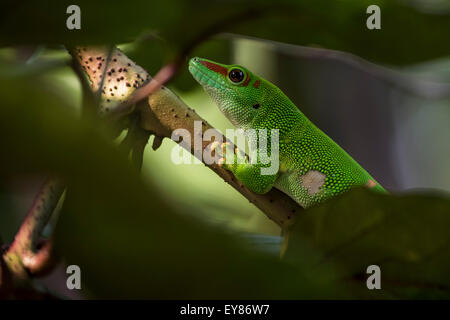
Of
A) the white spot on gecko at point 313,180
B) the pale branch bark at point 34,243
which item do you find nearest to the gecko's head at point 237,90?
the white spot on gecko at point 313,180

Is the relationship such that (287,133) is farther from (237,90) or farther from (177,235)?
(177,235)

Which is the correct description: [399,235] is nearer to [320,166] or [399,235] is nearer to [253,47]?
[320,166]

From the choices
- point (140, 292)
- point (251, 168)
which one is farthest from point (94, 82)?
point (140, 292)

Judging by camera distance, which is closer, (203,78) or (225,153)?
(225,153)

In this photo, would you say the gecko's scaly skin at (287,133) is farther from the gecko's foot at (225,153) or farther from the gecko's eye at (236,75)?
the gecko's foot at (225,153)

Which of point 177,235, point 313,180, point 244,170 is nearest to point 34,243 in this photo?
point 177,235

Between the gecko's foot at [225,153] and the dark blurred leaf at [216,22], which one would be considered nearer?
the dark blurred leaf at [216,22]
